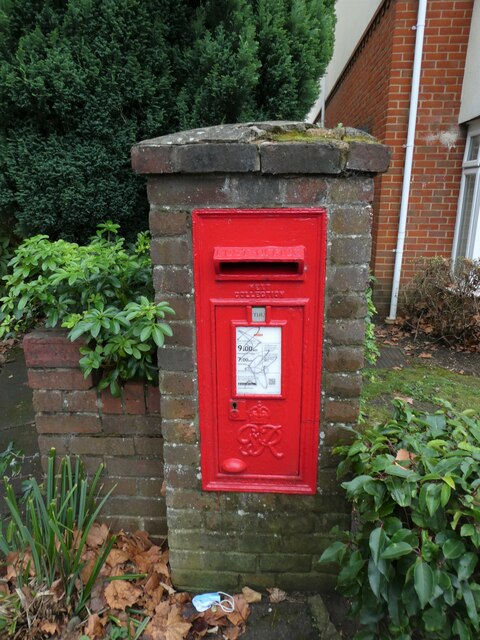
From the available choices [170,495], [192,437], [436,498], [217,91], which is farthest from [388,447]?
[217,91]

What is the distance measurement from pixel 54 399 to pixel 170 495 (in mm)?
661

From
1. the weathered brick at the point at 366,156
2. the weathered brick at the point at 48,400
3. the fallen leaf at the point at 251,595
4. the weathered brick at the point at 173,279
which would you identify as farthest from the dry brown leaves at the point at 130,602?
the weathered brick at the point at 366,156

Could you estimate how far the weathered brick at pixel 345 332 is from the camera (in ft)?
5.46

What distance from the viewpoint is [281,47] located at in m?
3.14

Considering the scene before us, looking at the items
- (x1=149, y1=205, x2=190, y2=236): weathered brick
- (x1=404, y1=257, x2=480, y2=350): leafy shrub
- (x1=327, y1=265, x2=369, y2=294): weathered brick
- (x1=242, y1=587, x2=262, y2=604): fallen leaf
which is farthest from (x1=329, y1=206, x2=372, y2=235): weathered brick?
(x1=404, y1=257, x2=480, y2=350): leafy shrub

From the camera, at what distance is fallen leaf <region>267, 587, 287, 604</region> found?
1.97 m

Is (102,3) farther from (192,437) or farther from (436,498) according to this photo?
(436,498)

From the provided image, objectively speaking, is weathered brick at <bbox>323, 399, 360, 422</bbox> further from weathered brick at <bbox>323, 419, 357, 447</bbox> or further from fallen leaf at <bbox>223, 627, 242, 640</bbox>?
fallen leaf at <bbox>223, 627, 242, 640</bbox>

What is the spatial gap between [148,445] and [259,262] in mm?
1025

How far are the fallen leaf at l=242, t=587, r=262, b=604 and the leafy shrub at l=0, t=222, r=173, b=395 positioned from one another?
1.01m

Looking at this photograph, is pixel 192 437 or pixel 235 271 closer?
pixel 235 271

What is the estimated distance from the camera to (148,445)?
6.76 ft

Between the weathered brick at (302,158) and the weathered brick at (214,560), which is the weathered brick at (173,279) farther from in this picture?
the weathered brick at (214,560)

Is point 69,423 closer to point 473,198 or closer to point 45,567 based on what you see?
point 45,567
